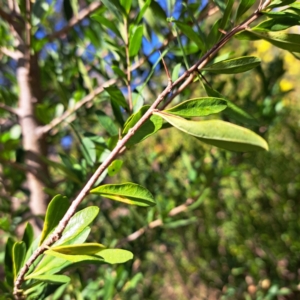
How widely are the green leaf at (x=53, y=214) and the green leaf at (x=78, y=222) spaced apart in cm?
2

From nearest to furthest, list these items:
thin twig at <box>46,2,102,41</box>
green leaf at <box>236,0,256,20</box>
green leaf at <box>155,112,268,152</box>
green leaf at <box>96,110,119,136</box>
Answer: green leaf at <box>155,112,268,152</box> → green leaf at <box>236,0,256,20</box> → green leaf at <box>96,110,119,136</box> → thin twig at <box>46,2,102,41</box>

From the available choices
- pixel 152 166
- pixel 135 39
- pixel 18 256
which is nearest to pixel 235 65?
pixel 135 39

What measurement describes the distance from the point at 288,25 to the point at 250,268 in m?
0.81

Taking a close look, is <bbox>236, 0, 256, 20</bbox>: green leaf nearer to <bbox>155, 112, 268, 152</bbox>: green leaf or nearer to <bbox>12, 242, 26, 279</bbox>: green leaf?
<bbox>155, 112, 268, 152</bbox>: green leaf

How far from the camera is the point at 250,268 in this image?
1000mm

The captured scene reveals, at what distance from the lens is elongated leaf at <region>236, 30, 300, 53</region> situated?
31 centimetres

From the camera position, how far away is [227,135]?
9.4 inches

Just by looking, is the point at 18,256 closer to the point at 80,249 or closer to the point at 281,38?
the point at 80,249

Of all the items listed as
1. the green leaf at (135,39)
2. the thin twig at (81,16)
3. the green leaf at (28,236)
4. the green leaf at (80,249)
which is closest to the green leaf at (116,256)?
the green leaf at (80,249)

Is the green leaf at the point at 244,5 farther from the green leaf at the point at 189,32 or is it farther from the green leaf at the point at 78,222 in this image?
the green leaf at the point at 78,222

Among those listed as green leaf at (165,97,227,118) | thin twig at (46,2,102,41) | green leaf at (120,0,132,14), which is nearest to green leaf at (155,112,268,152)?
green leaf at (165,97,227,118)

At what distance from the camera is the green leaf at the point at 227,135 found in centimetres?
23

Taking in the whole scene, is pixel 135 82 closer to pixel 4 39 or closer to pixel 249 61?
pixel 4 39

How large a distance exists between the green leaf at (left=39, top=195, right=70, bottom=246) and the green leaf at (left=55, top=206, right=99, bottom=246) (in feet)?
0.05
